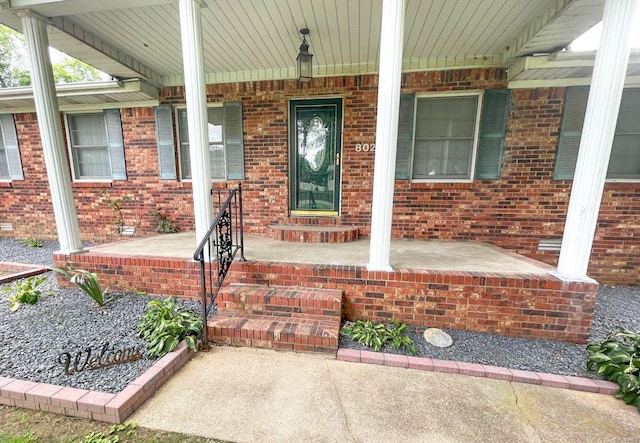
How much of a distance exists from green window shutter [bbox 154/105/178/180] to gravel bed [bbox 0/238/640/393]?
2.35m

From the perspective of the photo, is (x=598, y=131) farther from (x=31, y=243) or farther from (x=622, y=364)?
(x=31, y=243)

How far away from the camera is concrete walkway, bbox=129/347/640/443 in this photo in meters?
1.46

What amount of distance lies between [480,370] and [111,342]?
3.00 m

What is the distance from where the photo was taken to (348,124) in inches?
156

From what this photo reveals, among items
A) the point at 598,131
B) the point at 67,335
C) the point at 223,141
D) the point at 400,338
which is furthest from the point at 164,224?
the point at 598,131

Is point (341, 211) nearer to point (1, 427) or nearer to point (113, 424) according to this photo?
point (113, 424)

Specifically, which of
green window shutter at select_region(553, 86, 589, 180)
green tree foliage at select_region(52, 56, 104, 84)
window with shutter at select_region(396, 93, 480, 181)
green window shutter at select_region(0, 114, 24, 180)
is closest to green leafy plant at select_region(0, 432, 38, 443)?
window with shutter at select_region(396, 93, 480, 181)

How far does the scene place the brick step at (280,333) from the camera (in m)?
2.10

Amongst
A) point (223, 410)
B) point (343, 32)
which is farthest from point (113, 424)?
point (343, 32)

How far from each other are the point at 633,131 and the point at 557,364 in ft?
12.5

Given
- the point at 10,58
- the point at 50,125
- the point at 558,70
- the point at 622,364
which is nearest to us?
the point at 622,364

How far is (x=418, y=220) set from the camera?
403 centimetres

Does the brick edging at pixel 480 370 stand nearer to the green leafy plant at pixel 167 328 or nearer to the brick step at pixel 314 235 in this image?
the green leafy plant at pixel 167 328

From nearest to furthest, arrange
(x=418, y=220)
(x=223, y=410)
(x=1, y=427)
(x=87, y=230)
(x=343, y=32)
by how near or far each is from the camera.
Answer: (x=1, y=427)
(x=223, y=410)
(x=343, y=32)
(x=418, y=220)
(x=87, y=230)
